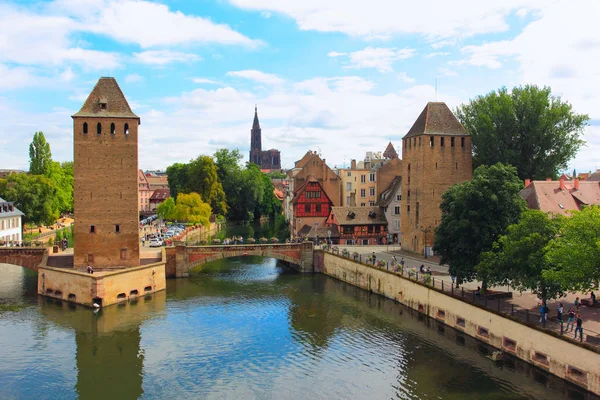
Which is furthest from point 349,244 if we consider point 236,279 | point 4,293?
point 4,293

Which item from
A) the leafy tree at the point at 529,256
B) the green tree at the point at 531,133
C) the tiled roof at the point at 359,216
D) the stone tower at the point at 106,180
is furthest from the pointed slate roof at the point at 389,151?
the leafy tree at the point at 529,256

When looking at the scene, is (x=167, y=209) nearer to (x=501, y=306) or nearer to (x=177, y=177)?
(x=177, y=177)

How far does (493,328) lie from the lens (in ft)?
98.6

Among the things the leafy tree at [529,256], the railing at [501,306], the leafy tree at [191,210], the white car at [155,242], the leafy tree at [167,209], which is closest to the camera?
the railing at [501,306]

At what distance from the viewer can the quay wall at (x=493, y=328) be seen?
24219 mm

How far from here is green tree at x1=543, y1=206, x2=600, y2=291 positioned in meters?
24.9

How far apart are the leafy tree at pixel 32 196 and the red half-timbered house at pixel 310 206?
1346 inches

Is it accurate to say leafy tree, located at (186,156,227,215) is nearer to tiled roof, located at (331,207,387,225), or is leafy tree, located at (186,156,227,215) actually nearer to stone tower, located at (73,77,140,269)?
tiled roof, located at (331,207,387,225)

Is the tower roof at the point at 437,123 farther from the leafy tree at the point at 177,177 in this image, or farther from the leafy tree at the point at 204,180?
the leafy tree at the point at 177,177

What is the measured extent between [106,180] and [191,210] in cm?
3510

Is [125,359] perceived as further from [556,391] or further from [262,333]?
[556,391]

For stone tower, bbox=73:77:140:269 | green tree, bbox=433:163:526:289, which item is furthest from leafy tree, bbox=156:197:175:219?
green tree, bbox=433:163:526:289

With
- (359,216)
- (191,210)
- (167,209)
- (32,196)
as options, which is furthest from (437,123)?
(32,196)

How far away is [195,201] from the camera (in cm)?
7962
